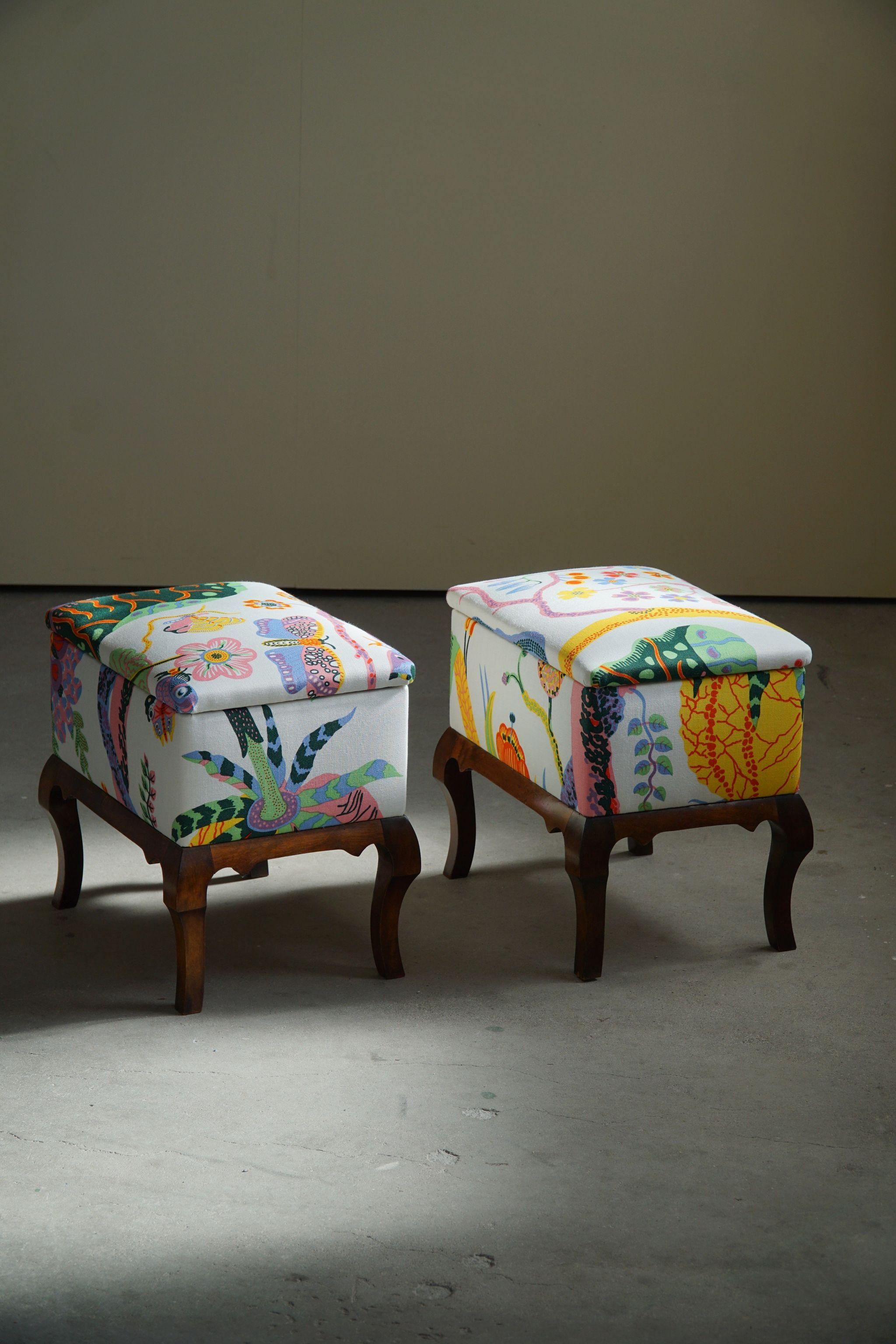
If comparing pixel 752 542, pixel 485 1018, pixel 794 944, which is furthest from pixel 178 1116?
pixel 752 542

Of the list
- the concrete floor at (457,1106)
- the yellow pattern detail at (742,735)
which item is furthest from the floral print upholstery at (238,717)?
the yellow pattern detail at (742,735)

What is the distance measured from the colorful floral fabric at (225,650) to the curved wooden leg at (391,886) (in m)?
0.20

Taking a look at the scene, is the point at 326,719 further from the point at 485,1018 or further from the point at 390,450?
the point at 390,450

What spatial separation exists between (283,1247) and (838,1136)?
0.64 m

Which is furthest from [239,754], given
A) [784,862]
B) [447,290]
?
[447,290]

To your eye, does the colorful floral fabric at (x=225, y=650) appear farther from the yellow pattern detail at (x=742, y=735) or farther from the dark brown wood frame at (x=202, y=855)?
the yellow pattern detail at (x=742, y=735)

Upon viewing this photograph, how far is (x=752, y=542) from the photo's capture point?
418 centimetres

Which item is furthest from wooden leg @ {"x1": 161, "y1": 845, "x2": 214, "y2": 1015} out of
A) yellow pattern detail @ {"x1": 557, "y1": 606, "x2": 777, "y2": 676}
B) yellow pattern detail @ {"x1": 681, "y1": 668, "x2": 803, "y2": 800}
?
yellow pattern detail @ {"x1": 681, "y1": 668, "x2": 803, "y2": 800}

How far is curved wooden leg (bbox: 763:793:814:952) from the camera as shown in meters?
2.10

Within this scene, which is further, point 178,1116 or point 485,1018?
point 485,1018

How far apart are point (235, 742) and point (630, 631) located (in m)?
0.54

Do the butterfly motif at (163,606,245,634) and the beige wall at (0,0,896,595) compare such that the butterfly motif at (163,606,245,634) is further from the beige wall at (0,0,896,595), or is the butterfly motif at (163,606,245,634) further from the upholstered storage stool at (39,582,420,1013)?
the beige wall at (0,0,896,595)

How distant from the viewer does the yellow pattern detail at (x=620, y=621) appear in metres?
1.99

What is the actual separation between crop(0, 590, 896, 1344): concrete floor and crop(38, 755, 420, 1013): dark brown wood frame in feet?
0.19
